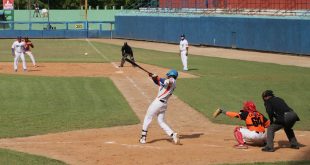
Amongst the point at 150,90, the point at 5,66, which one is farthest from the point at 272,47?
the point at 150,90

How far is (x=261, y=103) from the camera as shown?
23.5 m

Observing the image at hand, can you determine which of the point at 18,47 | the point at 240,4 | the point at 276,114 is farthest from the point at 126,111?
the point at 240,4

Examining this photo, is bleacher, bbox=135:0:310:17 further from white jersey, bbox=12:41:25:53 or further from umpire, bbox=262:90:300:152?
umpire, bbox=262:90:300:152

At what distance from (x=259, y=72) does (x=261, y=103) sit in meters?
12.6

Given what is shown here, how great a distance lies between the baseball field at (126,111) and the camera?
14.2m

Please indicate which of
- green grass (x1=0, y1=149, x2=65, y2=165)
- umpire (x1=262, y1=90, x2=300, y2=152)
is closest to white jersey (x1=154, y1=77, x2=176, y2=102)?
umpire (x1=262, y1=90, x2=300, y2=152)

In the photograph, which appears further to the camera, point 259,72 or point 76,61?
point 76,61

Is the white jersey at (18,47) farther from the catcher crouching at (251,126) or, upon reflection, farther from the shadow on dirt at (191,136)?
the catcher crouching at (251,126)

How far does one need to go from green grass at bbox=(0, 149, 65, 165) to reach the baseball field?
21 millimetres

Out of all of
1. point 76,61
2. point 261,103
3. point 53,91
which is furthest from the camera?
point 76,61

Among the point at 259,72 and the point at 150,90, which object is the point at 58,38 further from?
the point at 150,90

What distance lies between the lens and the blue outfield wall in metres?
49.1

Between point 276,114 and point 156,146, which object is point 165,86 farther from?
point 276,114

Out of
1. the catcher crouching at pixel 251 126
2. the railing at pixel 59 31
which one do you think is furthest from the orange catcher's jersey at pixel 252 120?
the railing at pixel 59 31
